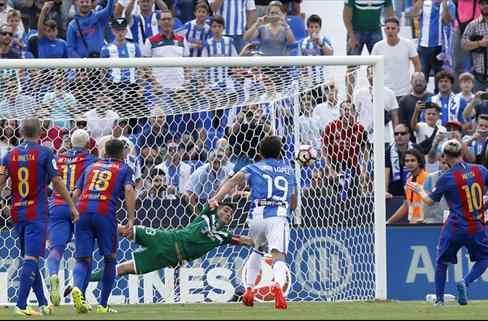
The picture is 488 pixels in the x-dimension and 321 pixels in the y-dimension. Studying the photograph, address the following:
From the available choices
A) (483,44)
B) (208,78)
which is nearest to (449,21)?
(483,44)

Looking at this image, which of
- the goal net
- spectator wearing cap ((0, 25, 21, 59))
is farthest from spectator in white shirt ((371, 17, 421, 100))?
spectator wearing cap ((0, 25, 21, 59))

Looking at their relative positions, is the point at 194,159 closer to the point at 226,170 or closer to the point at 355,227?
the point at 226,170

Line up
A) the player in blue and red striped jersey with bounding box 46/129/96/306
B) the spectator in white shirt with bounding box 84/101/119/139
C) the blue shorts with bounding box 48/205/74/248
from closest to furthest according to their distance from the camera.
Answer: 1. the player in blue and red striped jersey with bounding box 46/129/96/306
2. the blue shorts with bounding box 48/205/74/248
3. the spectator in white shirt with bounding box 84/101/119/139

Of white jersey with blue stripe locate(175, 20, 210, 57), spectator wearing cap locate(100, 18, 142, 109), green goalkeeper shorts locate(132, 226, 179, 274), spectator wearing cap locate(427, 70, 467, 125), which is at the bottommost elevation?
green goalkeeper shorts locate(132, 226, 179, 274)

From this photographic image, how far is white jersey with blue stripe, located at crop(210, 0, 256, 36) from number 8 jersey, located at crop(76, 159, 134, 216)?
27.2ft

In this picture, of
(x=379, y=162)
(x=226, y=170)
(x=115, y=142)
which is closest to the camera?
(x=115, y=142)

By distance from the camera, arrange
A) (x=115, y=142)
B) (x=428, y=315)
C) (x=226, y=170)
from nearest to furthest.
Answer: (x=428, y=315), (x=115, y=142), (x=226, y=170)

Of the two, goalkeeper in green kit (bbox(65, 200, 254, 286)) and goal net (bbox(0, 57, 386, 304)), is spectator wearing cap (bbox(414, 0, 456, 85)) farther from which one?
goalkeeper in green kit (bbox(65, 200, 254, 286))

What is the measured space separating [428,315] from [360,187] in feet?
16.0

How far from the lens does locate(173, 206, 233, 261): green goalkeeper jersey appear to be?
750 inches

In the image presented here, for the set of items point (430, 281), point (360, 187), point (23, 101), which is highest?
point (23, 101)

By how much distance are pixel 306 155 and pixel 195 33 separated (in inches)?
205

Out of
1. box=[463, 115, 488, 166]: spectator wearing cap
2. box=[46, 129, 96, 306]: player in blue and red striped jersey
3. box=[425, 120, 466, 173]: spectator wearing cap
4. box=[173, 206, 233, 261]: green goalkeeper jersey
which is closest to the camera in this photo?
box=[46, 129, 96, 306]: player in blue and red striped jersey

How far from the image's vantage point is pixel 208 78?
20.2 m
